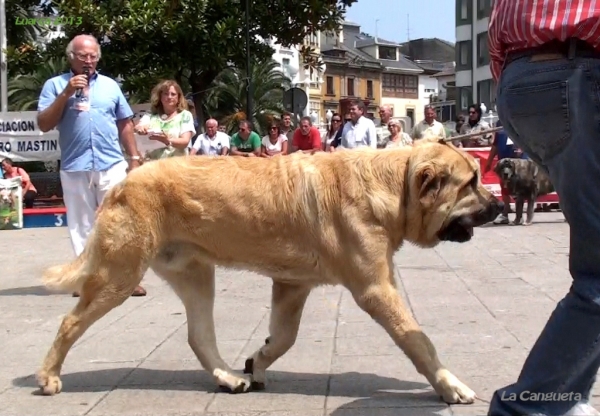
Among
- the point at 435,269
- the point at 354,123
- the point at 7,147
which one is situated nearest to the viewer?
the point at 435,269

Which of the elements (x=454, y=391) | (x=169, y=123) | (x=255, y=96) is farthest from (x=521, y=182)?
(x=255, y=96)

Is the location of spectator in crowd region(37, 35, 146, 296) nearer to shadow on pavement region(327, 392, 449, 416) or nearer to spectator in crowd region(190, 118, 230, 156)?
shadow on pavement region(327, 392, 449, 416)

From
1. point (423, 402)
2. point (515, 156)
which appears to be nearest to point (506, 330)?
point (423, 402)

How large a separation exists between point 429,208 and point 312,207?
539 millimetres

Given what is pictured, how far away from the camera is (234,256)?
427 cm

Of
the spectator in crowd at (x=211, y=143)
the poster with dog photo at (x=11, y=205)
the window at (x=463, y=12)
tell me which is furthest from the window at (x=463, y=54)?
the spectator in crowd at (x=211, y=143)

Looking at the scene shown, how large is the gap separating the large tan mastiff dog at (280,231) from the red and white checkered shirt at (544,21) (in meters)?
1.05

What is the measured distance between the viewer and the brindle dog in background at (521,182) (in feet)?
46.5

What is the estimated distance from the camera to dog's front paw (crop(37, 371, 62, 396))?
4.31m

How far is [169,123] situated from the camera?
26.1ft

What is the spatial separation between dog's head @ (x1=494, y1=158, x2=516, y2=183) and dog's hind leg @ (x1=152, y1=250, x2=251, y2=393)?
10646 millimetres

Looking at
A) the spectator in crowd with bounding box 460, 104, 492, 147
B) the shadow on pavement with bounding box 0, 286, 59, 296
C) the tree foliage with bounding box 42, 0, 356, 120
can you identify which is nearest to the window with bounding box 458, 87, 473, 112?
the tree foliage with bounding box 42, 0, 356, 120

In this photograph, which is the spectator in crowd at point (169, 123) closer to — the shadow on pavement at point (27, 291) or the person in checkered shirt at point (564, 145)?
the shadow on pavement at point (27, 291)

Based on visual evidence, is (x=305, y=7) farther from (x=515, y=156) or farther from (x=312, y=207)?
(x=312, y=207)
